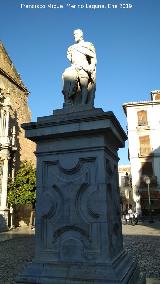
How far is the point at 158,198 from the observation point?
107 ft

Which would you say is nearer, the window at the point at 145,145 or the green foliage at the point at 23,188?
the green foliage at the point at 23,188

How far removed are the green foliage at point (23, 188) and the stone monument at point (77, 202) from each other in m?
18.5

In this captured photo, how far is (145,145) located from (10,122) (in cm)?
1678

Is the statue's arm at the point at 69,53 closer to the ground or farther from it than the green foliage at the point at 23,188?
farther from it

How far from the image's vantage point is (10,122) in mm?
28203

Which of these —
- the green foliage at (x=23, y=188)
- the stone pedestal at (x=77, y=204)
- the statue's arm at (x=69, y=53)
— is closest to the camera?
the stone pedestal at (x=77, y=204)

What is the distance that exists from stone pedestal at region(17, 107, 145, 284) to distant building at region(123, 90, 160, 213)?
29621 mm

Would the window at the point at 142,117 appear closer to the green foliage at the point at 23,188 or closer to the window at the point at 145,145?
the window at the point at 145,145

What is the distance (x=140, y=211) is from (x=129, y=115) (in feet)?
39.7

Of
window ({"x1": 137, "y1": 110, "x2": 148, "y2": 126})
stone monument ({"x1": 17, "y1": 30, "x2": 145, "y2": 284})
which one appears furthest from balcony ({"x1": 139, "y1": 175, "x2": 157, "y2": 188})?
stone monument ({"x1": 17, "y1": 30, "x2": 145, "y2": 284})

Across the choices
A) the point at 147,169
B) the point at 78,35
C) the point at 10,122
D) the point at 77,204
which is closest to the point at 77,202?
the point at 77,204

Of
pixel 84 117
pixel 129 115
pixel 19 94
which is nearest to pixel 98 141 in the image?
pixel 84 117

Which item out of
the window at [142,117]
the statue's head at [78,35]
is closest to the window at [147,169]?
the window at [142,117]

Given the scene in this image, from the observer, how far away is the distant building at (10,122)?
24.6m
